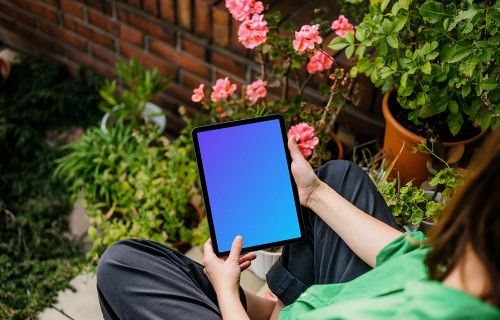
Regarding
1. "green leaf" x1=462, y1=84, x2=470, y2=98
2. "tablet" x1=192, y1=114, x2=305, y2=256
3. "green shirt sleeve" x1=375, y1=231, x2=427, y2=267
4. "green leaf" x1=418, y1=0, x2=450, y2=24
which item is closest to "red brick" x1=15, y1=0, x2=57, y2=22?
"tablet" x1=192, y1=114, x2=305, y2=256

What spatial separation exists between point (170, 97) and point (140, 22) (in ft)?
1.23

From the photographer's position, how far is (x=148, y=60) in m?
2.32

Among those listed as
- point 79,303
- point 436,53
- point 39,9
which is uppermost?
point 436,53

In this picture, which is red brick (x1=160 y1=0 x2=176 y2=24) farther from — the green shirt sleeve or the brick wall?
the green shirt sleeve

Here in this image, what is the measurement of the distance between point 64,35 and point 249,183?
178cm

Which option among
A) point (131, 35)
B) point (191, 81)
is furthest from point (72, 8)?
point (191, 81)

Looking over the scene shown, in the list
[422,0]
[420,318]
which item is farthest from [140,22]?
[420,318]

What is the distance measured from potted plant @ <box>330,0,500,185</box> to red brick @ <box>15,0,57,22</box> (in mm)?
1801

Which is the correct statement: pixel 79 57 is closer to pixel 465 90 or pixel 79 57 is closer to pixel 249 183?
pixel 249 183

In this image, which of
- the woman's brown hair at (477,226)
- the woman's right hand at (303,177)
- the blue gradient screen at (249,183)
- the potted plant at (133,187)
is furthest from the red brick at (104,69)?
the woman's brown hair at (477,226)

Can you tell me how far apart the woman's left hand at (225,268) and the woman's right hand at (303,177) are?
19 centimetres

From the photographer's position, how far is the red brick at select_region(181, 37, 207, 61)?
81.7 inches

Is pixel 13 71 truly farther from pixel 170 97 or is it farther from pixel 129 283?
pixel 129 283

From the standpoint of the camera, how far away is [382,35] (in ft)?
4.17
